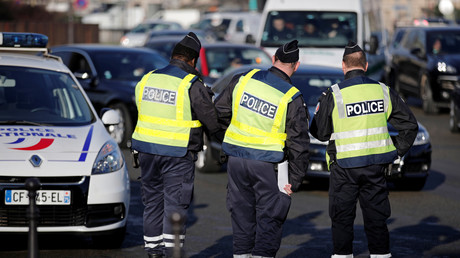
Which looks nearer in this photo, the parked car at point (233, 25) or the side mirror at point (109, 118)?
the side mirror at point (109, 118)

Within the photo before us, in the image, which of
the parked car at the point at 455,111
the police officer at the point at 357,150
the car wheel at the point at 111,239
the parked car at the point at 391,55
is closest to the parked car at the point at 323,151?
the car wheel at the point at 111,239

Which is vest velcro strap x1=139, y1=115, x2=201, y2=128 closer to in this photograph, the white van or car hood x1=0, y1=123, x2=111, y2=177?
car hood x1=0, y1=123, x2=111, y2=177

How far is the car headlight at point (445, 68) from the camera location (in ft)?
65.0

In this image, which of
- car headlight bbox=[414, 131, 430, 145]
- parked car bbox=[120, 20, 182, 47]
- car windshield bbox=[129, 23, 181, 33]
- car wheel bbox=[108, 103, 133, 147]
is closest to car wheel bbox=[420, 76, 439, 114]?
car wheel bbox=[108, 103, 133, 147]

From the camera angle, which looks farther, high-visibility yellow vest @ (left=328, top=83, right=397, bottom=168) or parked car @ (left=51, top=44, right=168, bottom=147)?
parked car @ (left=51, top=44, right=168, bottom=147)

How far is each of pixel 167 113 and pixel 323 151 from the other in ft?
13.9

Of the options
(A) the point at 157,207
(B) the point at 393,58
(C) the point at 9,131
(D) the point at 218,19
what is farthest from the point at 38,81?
(D) the point at 218,19

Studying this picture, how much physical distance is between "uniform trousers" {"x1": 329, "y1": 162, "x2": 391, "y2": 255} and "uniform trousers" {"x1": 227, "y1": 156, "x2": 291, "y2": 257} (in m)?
0.42

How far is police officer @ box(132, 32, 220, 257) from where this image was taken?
727cm

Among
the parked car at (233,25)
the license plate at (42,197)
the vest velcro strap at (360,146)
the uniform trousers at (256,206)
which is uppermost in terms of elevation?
the vest velcro strap at (360,146)

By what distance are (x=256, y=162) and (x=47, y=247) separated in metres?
2.49

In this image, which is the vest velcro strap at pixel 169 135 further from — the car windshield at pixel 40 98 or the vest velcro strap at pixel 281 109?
the car windshield at pixel 40 98

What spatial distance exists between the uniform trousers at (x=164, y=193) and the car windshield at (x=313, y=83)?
4.73m

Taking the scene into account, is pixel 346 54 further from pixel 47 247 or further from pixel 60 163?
pixel 47 247
